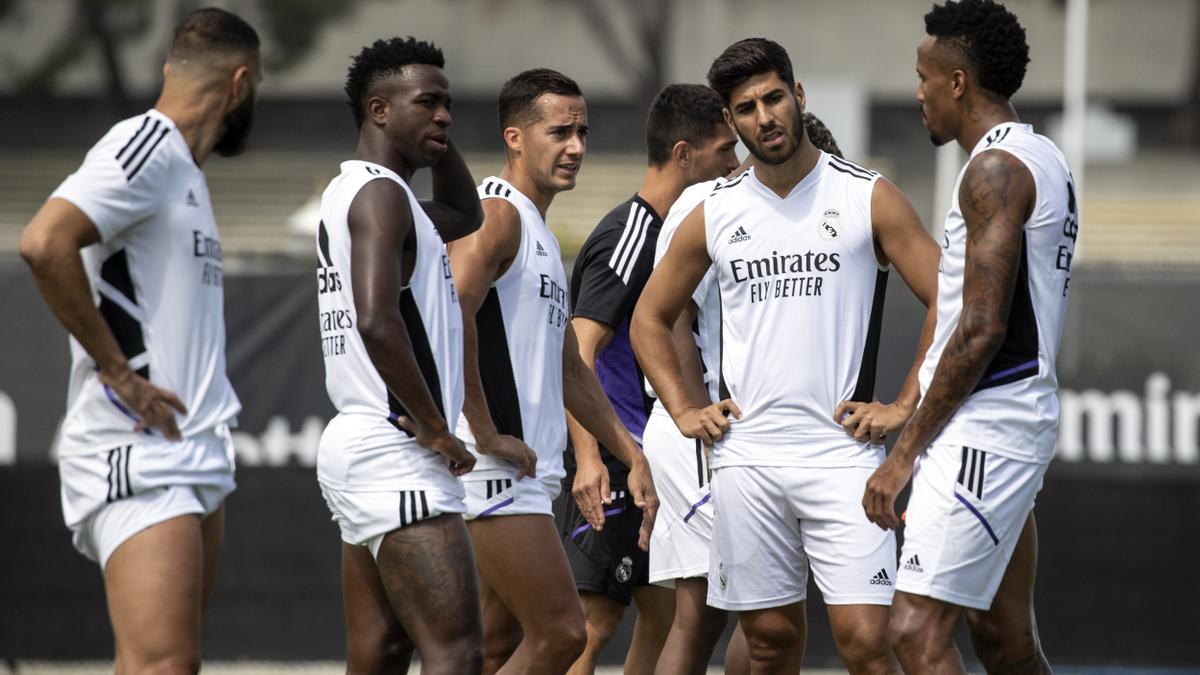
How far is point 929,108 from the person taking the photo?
4.85 meters

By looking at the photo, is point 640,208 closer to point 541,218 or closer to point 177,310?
point 541,218

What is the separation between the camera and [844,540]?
5148 mm

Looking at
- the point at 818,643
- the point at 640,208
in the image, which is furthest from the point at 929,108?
the point at 818,643

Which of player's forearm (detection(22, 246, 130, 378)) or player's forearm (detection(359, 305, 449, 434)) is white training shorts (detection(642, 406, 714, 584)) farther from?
player's forearm (detection(22, 246, 130, 378))

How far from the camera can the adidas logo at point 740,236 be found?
536cm

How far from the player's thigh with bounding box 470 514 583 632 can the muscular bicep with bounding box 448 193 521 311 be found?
0.76 metres

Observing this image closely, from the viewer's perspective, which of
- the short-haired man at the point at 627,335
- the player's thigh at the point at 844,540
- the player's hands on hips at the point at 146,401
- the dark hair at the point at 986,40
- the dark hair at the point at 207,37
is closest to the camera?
the player's hands on hips at the point at 146,401

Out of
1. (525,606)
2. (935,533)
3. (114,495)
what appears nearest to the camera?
(114,495)

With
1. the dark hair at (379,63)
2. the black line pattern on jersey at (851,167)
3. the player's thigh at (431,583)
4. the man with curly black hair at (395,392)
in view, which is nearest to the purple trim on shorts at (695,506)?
the black line pattern on jersey at (851,167)

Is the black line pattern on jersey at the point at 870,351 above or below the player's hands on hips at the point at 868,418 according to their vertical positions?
above

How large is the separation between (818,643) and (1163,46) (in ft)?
67.7

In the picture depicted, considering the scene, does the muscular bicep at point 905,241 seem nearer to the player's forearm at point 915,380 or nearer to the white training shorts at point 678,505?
the player's forearm at point 915,380

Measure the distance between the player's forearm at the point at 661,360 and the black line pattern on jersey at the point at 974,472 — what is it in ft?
4.17

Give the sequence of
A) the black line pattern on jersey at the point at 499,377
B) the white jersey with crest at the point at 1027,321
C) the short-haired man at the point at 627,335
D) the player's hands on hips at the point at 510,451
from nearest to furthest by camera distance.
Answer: the white jersey with crest at the point at 1027,321, the player's hands on hips at the point at 510,451, the black line pattern on jersey at the point at 499,377, the short-haired man at the point at 627,335
